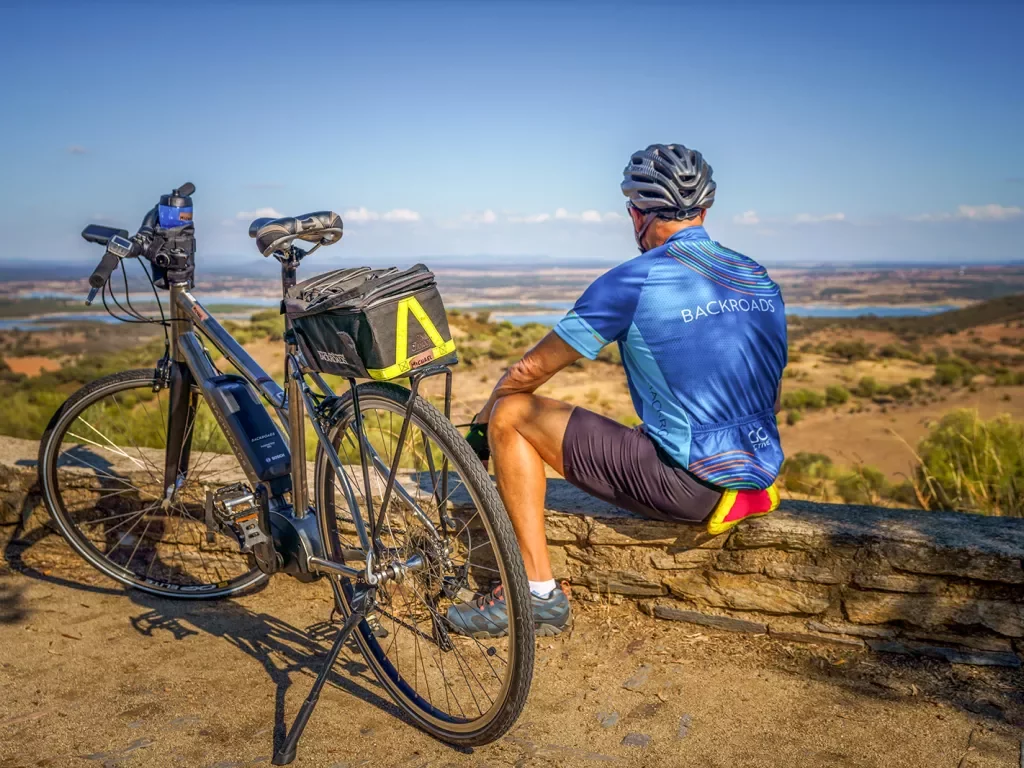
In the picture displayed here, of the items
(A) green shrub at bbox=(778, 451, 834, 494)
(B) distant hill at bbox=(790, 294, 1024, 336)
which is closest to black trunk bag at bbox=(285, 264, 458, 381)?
(A) green shrub at bbox=(778, 451, 834, 494)

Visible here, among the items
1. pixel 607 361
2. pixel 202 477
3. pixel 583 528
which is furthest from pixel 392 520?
pixel 607 361

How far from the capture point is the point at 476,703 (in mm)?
2525

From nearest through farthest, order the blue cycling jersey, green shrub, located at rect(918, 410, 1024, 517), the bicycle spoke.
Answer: the blue cycling jersey → the bicycle spoke → green shrub, located at rect(918, 410, 1024, 517)

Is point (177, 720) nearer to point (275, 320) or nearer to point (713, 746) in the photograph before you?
point (713, 746)

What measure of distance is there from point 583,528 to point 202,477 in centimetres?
171

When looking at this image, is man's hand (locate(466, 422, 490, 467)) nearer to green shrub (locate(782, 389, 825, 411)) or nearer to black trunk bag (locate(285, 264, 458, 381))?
black trunk bag (locate(285, 264, 458, 381))

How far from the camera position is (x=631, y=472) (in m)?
2.85

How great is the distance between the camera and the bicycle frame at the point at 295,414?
2.48m

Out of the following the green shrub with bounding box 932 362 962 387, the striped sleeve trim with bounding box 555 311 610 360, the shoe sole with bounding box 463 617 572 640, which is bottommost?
the green shrub with bounding box 932 362 962 387

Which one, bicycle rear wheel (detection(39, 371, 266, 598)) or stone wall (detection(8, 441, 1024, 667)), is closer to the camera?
stone wall (detection(8, 441, 1024, 667))

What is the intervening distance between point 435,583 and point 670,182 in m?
1.51

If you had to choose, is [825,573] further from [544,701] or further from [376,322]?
[376,322]

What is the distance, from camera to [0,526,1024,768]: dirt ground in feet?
7.87

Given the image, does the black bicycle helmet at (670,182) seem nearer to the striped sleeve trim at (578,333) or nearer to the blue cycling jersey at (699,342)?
the blue cycling jersey at (699,342)
